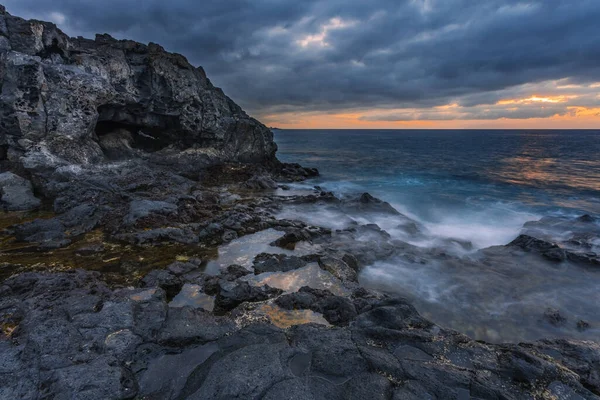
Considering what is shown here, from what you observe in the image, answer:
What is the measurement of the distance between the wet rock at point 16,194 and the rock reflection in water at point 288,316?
16.8 metres

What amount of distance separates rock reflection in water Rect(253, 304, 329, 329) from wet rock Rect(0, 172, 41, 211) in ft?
55.0

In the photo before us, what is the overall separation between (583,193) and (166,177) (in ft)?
127

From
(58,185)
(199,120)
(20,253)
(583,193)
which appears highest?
(199,120)

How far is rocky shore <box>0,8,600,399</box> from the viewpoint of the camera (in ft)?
18.3

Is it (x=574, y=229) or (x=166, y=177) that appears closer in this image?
(x=574, y=229)

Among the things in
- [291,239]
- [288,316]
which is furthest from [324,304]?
[291,239]

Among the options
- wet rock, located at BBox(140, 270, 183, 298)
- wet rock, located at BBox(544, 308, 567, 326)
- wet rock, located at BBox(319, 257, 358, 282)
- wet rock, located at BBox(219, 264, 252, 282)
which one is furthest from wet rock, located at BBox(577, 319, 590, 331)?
wet rock, located at BBox(140, 270, 183, 298)

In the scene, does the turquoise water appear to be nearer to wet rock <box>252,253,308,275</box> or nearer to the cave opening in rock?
wet rock <box>252,253,308,275</box>

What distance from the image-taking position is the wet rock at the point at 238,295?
9273mm

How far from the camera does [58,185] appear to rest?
18422 mm

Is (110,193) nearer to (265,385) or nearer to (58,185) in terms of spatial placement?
(58,185)

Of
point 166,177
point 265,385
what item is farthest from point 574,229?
point 166,177

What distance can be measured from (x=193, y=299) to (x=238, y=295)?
1.46 meters

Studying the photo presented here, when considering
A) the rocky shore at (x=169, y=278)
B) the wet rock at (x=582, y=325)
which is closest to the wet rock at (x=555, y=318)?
the rocky shore at (x=169, y=278)
